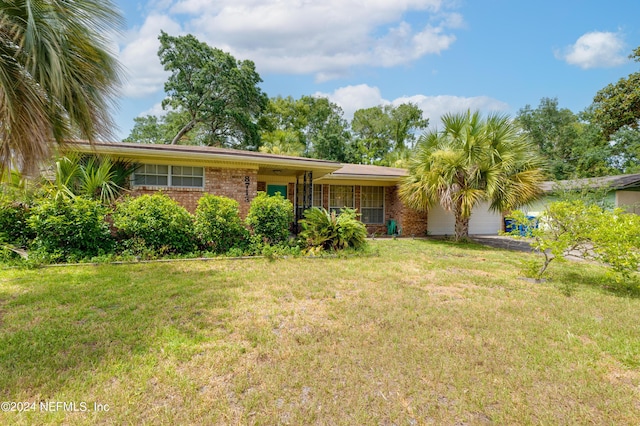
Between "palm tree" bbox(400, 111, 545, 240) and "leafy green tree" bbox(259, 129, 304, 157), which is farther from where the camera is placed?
"leafy green tree" bbox(259, 129, 304, 157)

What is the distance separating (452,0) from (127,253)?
1077 centimetres

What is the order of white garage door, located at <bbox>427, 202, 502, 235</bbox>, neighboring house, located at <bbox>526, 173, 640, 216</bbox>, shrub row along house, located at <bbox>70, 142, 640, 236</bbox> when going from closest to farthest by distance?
shrub row along house, located at <bbox>70, 142, 640, 236</bbox>, neighboring house, located at <bbox>526, 173, 640, 216</bbox>, white garage door, located at <bbox>427, 202, 502, 235</bbox>

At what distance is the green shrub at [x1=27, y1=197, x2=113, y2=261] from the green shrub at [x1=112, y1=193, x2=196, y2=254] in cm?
55

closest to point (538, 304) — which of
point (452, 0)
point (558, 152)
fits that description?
point (452, 0)

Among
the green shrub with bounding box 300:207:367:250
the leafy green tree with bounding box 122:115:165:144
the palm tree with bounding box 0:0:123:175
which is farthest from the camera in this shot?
the leafy green tree with bounding box 122:115:165:144

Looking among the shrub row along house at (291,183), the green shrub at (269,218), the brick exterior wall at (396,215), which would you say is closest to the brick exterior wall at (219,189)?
the shrub row along house at (291,183)

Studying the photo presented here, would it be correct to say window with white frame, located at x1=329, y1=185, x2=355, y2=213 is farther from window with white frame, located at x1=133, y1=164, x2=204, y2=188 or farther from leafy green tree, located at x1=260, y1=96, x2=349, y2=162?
leafy green tree, located at x1=260, y1=96, x2=349, y2=162

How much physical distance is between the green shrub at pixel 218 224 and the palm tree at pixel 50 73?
13.0 ft

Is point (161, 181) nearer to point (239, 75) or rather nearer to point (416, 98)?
point (239, 75)

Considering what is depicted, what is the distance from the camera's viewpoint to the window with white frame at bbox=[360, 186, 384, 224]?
15148 millimetres

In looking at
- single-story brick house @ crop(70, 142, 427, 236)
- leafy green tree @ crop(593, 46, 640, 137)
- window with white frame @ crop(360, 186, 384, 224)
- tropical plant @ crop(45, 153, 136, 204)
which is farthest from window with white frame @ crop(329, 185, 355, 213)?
leafy green tree @ crop(593, 46, 640, 137)

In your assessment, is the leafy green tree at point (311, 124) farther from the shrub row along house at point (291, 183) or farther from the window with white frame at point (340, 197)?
the shrub row along house at point (291, 183)

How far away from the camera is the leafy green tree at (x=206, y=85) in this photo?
24.5 m

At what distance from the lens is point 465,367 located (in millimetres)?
2951
